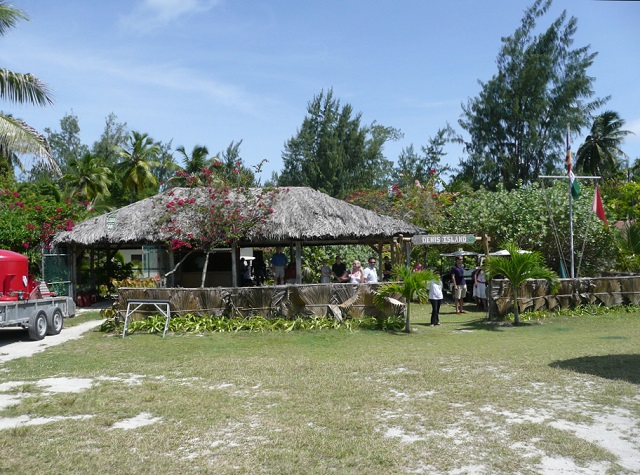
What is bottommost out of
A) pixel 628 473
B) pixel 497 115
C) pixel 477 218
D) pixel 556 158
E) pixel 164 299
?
pixel 628 473

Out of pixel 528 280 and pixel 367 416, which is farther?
pixel 528 280

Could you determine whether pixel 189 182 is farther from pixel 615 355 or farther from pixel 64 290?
pixel 615 355

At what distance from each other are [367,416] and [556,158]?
34875 millimetres

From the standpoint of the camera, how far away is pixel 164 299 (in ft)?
46.2

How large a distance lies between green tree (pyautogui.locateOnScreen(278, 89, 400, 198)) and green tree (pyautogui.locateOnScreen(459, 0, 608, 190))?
8979mm

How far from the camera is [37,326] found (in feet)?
42.2

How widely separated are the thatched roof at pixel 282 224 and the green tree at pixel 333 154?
74.3 feet

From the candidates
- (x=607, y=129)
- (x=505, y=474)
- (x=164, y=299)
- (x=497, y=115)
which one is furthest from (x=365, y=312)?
(x=607, y=129)

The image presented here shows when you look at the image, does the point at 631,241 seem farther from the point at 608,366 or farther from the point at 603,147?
the point at 603,147

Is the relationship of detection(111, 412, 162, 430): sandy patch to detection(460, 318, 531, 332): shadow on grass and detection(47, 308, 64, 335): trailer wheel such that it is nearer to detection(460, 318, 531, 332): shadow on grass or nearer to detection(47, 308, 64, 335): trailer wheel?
detection(47, 308, 64, 335): trailer wheel

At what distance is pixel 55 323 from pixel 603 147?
138ft

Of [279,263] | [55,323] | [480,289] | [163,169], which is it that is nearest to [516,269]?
[480,289]

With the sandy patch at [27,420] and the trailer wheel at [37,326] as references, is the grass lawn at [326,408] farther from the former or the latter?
the trailer wheel at [37,326]

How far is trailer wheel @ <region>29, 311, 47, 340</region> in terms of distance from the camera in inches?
503
